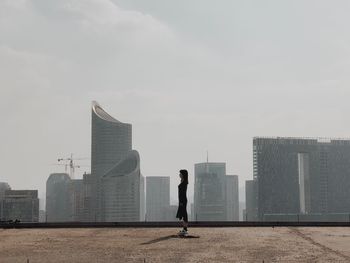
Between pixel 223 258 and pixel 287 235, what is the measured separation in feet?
25.5

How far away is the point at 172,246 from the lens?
70.0 ft

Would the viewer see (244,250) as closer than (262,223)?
Yes

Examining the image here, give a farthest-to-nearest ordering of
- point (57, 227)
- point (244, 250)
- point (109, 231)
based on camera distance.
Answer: point (57, 227) < point (109, 231) < point (244, 250)

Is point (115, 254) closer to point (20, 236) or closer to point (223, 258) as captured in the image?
point (223, 258)

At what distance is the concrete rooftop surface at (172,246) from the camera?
18938 mm

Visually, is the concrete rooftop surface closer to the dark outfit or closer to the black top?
the dark outfit

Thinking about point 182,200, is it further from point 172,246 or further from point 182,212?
point 172,246

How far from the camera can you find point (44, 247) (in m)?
21.9

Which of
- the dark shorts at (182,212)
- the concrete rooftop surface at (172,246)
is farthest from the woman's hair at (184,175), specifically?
the concrete rooftop surface at (172,246)

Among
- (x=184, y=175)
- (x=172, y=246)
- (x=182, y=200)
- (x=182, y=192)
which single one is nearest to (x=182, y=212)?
(x=182, y=200)

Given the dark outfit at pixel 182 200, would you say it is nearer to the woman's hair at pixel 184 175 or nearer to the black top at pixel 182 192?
the black top at pixel 182 192

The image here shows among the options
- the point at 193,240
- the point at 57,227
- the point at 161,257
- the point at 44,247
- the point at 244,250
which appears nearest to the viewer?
the point at 161,257

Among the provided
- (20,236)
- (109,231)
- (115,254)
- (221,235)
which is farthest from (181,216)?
(20,236)

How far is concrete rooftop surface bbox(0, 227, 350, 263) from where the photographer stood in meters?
18.9
